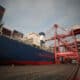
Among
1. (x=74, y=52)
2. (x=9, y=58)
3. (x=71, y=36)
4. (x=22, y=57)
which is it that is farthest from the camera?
(x=71, y=36)

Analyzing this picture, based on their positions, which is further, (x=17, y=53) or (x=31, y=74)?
(x=17, y=53)

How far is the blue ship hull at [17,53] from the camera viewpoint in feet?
50.8

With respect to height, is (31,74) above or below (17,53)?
below

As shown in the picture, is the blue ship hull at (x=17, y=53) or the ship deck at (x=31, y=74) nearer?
the ship deck at (x=31, y=74)

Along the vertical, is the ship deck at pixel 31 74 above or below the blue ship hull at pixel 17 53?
below

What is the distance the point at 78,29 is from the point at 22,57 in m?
18.0

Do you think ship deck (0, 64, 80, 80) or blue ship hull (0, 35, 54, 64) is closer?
ship deck (0, 64, 80, 80)

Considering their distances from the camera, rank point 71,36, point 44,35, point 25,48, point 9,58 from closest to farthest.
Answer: point 9,58, point 25,48, point 71,36, point 44,35

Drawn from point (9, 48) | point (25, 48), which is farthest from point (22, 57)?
point (9, 48)

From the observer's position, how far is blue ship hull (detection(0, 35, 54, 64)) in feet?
50.8

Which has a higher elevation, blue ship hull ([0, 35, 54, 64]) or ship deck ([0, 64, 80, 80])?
blue ship hull ([0, 35, 54, 64])

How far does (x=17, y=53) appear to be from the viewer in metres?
17.7

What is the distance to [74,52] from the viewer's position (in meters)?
27.6

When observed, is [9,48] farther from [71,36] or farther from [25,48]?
[71,36]
